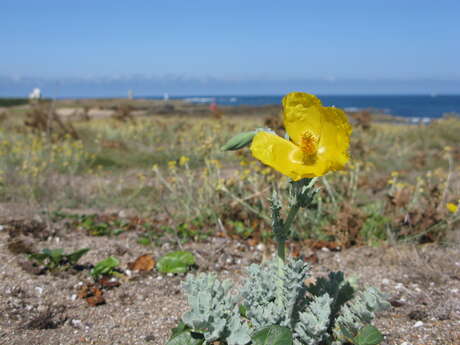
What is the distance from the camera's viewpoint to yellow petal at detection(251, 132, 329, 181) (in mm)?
1504

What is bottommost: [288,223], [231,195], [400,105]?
[231,195]

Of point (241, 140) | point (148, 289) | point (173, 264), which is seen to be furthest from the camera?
point (173, 264)

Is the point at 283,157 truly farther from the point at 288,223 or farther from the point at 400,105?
the point at 400,105

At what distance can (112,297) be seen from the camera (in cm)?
270

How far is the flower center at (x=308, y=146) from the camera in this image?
63.7 inches

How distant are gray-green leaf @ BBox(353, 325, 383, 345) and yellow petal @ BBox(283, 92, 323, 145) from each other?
0.79 meters

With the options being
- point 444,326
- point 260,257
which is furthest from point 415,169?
point 444,326

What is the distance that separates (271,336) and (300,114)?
0.85 meters

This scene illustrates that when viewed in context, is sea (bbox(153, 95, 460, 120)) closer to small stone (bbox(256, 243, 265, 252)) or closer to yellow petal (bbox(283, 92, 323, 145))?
small stone (bbox(256, 243, 265, 252))

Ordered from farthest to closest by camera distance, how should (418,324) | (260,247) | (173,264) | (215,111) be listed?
(215,111), (260,247), (173,264), (418,324)

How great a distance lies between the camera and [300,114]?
5.54ft

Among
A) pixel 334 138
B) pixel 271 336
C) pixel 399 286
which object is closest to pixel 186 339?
pixel 271 336

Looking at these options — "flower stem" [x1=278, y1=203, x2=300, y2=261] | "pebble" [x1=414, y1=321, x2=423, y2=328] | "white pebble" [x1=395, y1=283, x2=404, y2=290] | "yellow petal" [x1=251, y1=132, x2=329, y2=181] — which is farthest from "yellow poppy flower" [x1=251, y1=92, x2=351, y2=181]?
"white pebble" [x1=395, y1=283, x2=404, y2=290]

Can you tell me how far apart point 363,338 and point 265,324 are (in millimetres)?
385
